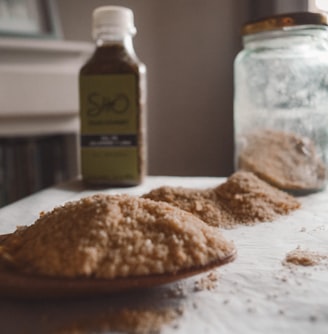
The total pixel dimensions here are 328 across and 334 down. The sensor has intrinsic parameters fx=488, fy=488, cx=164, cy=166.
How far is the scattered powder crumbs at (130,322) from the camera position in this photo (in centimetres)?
30

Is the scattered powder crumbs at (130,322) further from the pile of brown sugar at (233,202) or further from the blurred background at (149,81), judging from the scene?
the blurred background at (149,81)

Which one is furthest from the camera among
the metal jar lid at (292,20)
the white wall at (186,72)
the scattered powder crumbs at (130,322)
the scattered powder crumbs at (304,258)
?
the white wall at (186,72)

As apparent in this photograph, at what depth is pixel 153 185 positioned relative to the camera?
0.85m

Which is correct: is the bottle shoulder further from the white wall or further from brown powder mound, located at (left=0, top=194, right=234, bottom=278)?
the white wall

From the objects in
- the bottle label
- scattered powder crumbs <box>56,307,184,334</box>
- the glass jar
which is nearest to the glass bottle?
the bottle label

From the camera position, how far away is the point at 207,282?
376 mm

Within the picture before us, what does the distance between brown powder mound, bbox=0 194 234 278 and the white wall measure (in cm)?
113

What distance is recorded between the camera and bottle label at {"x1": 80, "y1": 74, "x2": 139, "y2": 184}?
82cm

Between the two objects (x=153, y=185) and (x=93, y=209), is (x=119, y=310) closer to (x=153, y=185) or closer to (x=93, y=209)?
(x=93, y=209)

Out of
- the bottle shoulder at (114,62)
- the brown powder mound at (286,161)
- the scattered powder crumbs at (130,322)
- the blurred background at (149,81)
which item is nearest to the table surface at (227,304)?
the scattered powder crumbs at (130,322)

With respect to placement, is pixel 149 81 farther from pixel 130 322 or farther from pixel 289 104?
pixel 130 322

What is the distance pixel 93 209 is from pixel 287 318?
0.17 metres

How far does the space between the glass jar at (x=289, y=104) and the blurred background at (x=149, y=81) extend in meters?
0.61

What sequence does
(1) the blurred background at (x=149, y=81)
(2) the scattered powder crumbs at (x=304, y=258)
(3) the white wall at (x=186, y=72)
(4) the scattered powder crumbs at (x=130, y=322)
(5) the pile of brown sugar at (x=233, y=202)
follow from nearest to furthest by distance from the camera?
(4) the scattered powder crumbs at (x=130, y=322)
(2) the scattered powder crumbs at (x=304, y=258)
(5) the pile of brown sugar at (x=233, y=202)
(1) the blurred background at (x=149, y=81)
(3) the white wall at (x=186, y=72)
